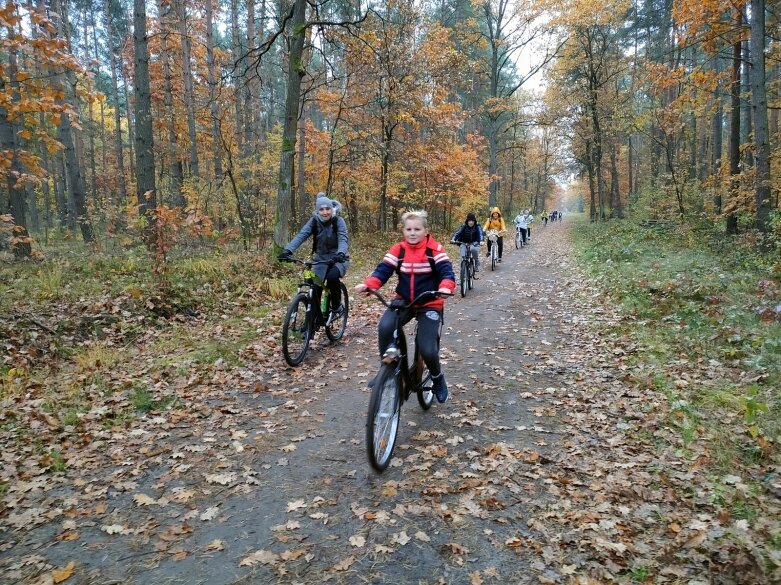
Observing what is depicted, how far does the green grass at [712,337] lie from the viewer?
4691 mm

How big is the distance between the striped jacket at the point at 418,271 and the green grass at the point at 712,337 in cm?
292

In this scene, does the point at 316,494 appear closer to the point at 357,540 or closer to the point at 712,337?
the point at 357,540

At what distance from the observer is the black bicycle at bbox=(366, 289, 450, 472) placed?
13.3ft

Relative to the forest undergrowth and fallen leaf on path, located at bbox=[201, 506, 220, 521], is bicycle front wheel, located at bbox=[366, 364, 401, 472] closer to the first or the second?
fallen leaf on path, located at bbox=[201, 506, 220, 521]

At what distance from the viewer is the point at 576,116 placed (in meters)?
31.3

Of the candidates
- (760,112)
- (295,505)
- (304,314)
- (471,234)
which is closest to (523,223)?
(760,112)

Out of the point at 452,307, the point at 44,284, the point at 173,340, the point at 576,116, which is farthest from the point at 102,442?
the point at 576,116

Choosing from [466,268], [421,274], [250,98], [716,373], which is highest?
[250,98]

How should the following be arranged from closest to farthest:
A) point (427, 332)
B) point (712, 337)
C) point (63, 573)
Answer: point (63, 573), point (427, 332), point (712, 337)

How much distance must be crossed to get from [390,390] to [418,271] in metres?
1.32

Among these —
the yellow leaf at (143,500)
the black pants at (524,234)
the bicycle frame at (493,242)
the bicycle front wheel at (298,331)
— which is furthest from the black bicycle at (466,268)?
the black pants at (524,234)

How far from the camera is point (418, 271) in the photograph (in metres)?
4.98

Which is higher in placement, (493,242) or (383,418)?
(493,242)

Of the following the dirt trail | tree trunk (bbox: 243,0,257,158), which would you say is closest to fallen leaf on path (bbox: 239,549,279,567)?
the dirt trail
